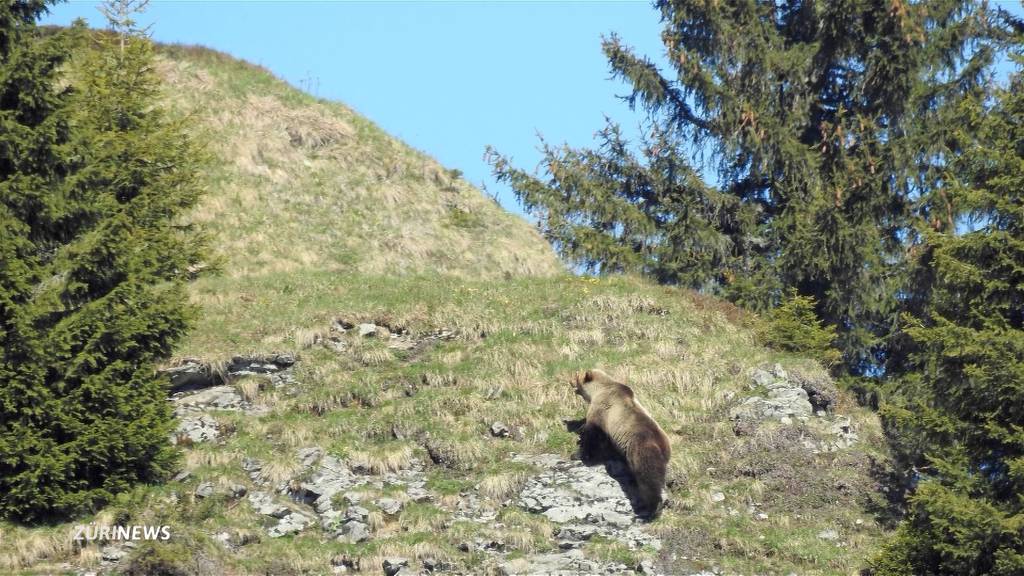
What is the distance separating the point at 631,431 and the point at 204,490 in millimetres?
6925

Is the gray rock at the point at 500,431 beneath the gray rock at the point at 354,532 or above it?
above

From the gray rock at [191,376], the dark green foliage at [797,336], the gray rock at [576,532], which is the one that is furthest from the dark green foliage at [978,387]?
the gray rock at [191,376]

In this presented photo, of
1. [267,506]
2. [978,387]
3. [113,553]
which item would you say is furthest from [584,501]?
[113,553]

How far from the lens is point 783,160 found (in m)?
33.0

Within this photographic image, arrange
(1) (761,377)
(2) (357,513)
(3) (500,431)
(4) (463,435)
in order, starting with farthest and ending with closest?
(1) (761,377) → (3) (500,431) → (4) (463,435) → (2) (357,513)

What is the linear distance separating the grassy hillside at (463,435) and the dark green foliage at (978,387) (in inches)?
90.3

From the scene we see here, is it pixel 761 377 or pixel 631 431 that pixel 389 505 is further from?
pixel 761 377

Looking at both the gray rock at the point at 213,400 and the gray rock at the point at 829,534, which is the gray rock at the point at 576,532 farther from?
the gray rock at the point at 213,400

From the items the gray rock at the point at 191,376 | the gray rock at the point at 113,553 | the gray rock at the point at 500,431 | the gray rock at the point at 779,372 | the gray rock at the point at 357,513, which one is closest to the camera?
the gray rock at the point at 113,553

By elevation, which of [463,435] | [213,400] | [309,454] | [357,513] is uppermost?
[463,435]

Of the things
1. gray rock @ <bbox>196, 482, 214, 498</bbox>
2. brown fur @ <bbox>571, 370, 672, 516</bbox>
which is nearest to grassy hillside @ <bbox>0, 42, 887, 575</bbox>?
gray rock @ <bbox>196, 482, 214, 498</bbox>

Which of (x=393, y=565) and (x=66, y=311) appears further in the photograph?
(x=66, y=311)

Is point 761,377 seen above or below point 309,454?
above

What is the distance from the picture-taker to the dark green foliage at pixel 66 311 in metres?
18.4
